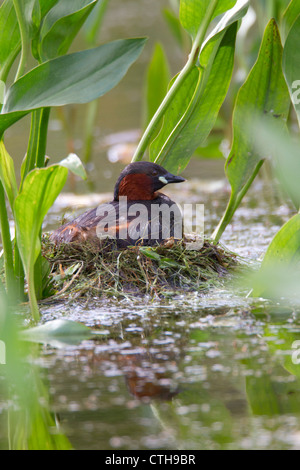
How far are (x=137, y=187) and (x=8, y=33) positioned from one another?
1233mm

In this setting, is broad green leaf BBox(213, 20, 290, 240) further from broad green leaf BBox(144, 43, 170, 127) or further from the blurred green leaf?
the blurred green leaf

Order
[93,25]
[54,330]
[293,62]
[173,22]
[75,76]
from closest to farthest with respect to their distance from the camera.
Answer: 1. [54,330]
2. [75,76]
3. [293,62]
4. [93,25]
5. [173,22]

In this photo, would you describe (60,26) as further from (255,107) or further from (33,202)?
(255,107)

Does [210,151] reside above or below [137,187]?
above

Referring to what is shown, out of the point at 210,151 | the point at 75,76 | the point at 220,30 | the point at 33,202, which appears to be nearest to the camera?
the point at 33,202

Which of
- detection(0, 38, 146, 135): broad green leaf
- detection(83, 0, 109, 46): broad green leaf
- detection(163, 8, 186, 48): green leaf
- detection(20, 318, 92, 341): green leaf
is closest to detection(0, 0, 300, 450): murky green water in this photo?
detection(20, 318, 92, 341): green leaf

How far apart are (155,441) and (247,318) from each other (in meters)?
1.18

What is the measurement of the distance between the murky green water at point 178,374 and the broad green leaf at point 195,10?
1.30 meters

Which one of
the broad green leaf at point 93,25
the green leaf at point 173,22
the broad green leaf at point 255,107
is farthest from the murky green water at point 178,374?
the green leaf at point 173,22

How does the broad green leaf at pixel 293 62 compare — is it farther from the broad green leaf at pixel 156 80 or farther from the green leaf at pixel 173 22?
the green leaf at pixel 173 22

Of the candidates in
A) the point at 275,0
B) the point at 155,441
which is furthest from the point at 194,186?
the point at 155,441

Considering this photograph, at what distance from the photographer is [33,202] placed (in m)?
2.72

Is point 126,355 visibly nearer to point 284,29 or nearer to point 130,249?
point 130,249

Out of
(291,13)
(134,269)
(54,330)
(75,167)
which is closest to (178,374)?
(54,330)
